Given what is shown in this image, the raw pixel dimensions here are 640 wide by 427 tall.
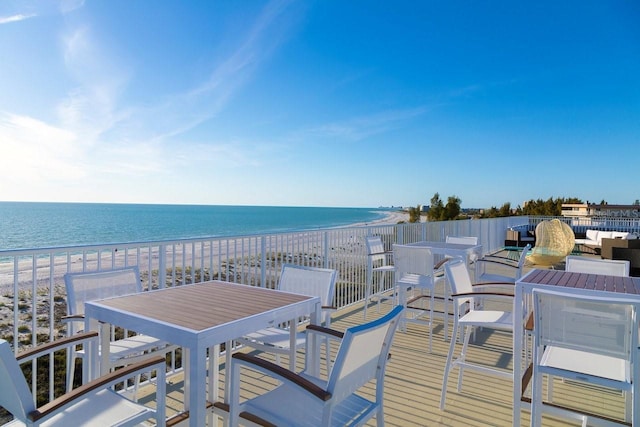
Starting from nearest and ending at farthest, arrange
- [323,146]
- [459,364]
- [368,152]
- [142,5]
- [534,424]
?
[534,424]
[459,364]
[142,5]
[368,152]
[323,146]

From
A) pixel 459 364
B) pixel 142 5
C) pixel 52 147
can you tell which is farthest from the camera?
pixel 52 147

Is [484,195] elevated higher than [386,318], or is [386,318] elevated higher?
[484,195]

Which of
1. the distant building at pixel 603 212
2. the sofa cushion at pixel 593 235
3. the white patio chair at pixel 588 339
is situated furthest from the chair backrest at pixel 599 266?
the distant building at pixel 603 212

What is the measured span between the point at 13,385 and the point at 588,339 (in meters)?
2.50

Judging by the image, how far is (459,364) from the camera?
286 cm

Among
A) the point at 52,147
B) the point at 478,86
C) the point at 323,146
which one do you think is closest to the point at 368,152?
the point at 323,146

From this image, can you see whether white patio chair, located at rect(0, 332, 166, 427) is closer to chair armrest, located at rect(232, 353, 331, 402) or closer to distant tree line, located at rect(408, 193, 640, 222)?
chair armrest, located at rect(232, 353, 331, 402)

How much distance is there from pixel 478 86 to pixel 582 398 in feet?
44.5

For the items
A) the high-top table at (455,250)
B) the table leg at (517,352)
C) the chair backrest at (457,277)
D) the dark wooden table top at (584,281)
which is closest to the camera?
the table leg at (517,352)

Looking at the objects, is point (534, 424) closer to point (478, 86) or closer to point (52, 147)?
point (478, 86)

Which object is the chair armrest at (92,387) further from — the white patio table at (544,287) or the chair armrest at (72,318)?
the white patio table at (544,287)

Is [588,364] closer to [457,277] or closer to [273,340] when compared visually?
[457,277]

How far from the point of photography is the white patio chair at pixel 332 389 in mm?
1480

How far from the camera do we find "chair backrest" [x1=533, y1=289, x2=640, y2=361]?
184 cm
